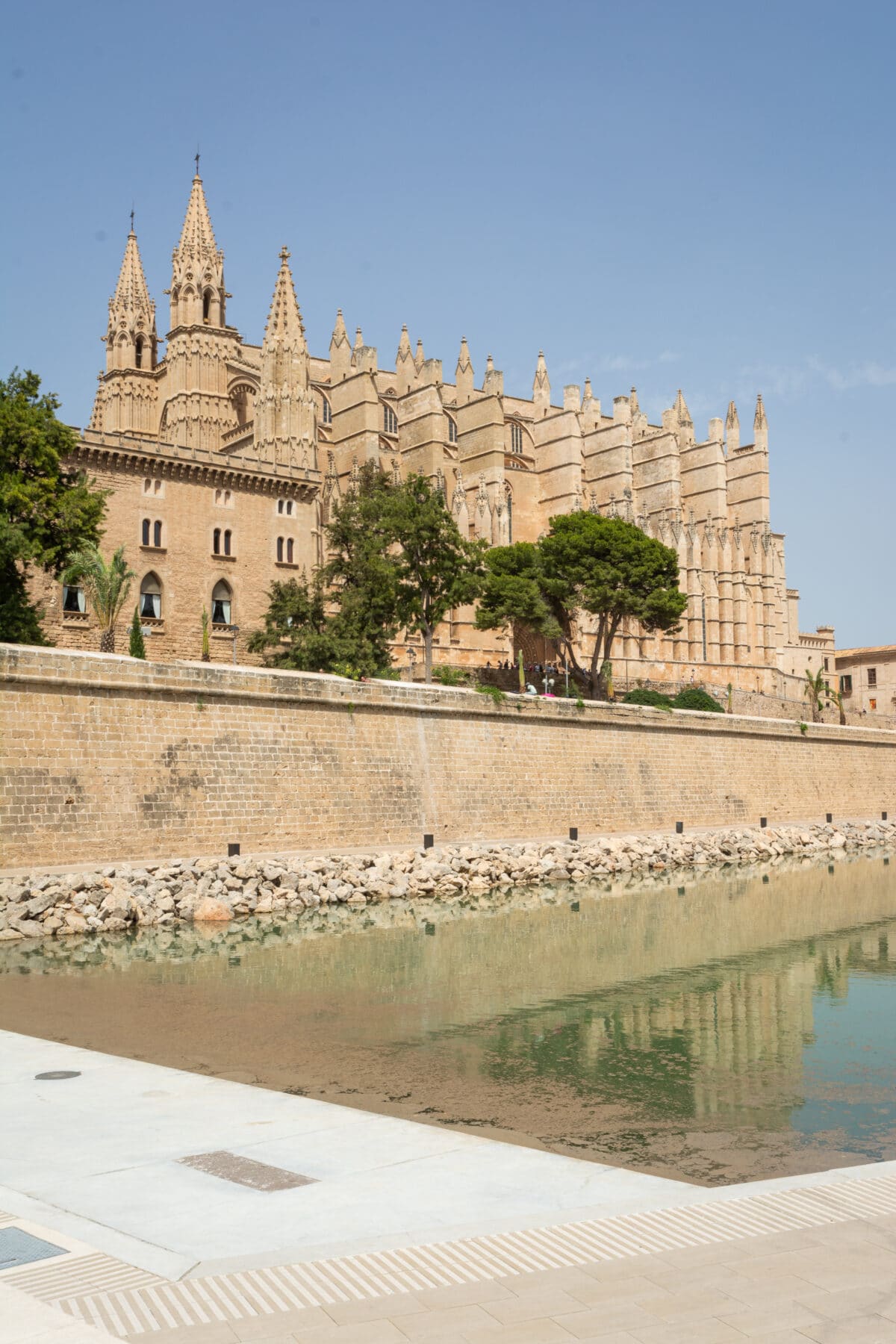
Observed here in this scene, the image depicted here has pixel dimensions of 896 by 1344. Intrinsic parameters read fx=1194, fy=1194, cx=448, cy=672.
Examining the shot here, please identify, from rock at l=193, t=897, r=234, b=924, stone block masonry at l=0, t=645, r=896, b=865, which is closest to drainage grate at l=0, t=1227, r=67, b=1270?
rock at l=193, t=897, r=234, b=924

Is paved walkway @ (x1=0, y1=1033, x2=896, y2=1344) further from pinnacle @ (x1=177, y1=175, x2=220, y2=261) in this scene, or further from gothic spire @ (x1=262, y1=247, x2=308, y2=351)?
pinnacle @ (x1=177, y1=175, x2=220, y2=261)

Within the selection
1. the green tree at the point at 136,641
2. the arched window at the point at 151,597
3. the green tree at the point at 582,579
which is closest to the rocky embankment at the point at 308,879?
the green tree at the point at 136,641

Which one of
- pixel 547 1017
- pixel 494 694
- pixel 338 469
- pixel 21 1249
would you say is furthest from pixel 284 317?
pixel 21 1249

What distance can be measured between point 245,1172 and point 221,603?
1331 inches

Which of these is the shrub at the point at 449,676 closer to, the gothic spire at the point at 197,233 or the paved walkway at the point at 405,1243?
the gothic spire at the point at 197,233

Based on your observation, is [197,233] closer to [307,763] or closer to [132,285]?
[132,285]

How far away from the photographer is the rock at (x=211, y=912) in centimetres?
1627

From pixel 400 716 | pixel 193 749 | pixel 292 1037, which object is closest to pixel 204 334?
pixel 400 716

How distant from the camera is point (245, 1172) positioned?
5.00 m

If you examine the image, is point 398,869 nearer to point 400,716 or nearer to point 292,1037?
point 400,716

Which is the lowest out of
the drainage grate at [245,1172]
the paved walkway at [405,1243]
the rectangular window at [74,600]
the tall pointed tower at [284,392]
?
the drainage grate at [245,1172]

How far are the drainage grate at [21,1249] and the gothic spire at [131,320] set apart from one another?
50.0 m

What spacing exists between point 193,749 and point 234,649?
57.7ft

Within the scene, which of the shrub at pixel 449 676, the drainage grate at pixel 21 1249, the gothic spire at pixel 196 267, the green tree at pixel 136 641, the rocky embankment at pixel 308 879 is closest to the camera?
the drainage grate at pixel 21 1249
